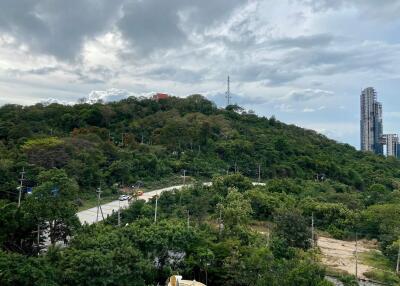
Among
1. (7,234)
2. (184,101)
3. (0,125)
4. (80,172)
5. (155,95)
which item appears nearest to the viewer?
(7,234)

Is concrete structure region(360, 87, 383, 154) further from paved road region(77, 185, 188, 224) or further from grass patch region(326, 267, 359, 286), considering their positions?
grass patch region(326, 267, 359, 286)

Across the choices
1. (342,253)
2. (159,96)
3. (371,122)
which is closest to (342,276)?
(342,253)

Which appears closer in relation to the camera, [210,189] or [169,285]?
[169,285]

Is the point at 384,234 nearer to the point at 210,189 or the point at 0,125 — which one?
the point at 210,189

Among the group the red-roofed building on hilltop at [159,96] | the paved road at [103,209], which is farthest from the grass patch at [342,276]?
the red-roofed building on hilltop at [159,96]

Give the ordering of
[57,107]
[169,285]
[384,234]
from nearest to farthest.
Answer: [169,285] → [384,234] → [57,107]

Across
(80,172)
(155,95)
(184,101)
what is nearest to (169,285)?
(80,172)

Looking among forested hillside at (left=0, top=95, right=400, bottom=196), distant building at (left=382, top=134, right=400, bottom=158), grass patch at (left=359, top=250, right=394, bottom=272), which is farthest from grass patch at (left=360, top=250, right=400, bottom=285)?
distant building at (left=382, top=134, right=400, bottom=158)
